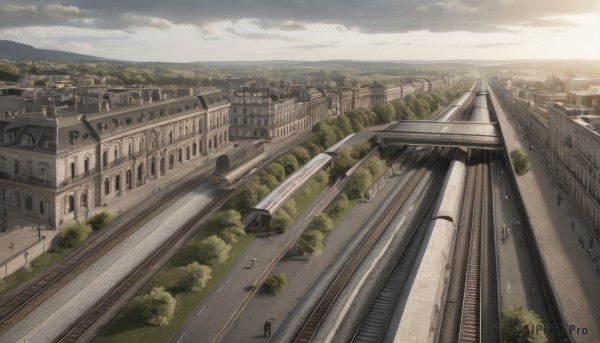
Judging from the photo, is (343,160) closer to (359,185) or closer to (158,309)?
(359,185)

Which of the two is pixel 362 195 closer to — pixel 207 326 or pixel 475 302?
pixel 475 302

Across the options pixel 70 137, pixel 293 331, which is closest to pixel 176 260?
pixel 293 331

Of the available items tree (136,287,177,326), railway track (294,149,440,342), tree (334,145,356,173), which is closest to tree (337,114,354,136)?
tree (334,145,356,173)

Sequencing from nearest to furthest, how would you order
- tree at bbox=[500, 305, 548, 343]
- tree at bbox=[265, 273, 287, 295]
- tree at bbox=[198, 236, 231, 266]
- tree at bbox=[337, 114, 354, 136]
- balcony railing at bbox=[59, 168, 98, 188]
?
tree at bbox=[500, 305, 548, 343] → tree at bbox=[265, 273, 287, 295] → tree at bbox=[198, 236, 231, 266] → balcony railing at bbox=[59, 168, 98, 188] → tree at bbox=[337, 114, 354, 136]

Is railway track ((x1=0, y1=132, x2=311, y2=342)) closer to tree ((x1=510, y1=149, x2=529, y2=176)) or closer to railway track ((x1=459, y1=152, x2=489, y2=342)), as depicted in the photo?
railway track ((x1=459, y1=152, x2=489, y2=342))

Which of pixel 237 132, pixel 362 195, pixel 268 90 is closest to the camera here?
pixel 362 195

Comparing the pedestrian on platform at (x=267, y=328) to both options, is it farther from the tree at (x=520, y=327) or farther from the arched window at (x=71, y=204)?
the arched window at (x=71, y=204)
